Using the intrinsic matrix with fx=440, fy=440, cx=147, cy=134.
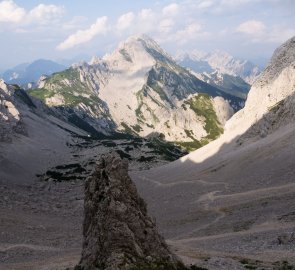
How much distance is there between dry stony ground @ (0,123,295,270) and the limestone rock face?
314 inches

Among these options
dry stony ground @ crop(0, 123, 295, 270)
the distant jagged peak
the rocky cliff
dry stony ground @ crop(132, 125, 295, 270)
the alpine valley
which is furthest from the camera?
the distant jagged peak

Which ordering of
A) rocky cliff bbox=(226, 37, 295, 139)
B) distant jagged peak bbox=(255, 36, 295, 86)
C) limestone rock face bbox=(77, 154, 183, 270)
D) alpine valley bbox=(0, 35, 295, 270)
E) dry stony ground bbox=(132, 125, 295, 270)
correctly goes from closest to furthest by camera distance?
limestone rock face bbox=(77, 154, 183, 270) < alpine valley bbox=(0, 35, 295, 270) < dry stony ground bbox=(132, 125, 295, 270) < rocky cliff bbox=(226, 37, 295, 139) < distant jagged peak bbox=(255, 36, 295, 86)

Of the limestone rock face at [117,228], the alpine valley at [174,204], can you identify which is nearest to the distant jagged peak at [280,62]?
the alpine valley at [174,204]

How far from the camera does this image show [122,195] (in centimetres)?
3750

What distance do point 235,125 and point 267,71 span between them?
2714 centimetres

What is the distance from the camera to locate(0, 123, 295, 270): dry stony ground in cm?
5038

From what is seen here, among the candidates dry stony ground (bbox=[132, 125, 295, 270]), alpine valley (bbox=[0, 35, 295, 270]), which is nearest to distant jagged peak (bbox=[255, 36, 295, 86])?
alpine valley (bbox=[0, 35, 295, 270])

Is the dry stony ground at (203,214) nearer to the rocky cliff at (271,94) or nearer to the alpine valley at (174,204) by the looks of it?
the alpine valley at (174,204)

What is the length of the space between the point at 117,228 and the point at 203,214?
48.3 meters

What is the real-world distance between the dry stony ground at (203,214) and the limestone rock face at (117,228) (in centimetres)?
798

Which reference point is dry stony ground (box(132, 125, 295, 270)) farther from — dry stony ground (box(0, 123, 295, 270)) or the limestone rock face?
the limestone rock face

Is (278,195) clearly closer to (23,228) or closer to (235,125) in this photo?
(23,228)

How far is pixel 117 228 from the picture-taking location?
116 ft

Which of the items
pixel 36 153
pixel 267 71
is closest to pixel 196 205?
pixel 267 71
